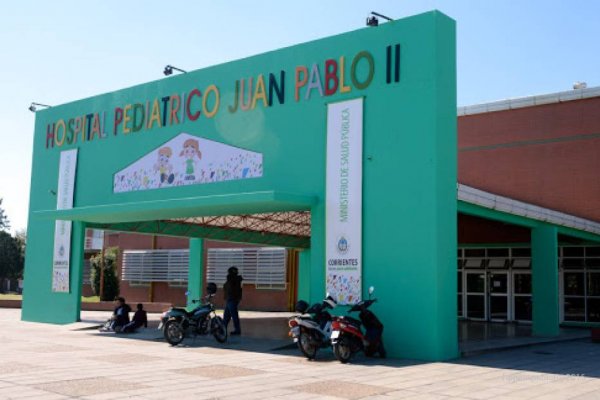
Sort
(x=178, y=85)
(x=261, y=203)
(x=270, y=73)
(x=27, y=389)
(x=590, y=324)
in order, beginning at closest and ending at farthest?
1. (x=27, y=389)
2. (x=261, y=203)
3. (x=270, y=73)
4. (x=178, y=85)
5. (x=590, y=324)

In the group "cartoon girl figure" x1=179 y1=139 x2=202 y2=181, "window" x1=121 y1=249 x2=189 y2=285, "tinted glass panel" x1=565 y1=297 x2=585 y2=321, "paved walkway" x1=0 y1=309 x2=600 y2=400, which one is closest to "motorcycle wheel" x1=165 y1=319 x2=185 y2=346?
"paved walkway" x1=0 y1=309 x2=600 y2=400

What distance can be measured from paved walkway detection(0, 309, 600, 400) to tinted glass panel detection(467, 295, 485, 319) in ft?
30.5

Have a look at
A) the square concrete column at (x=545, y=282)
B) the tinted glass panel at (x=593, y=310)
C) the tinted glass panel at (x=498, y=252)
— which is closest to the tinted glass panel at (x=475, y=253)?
the tinted glass panel at (x=498, y=252)

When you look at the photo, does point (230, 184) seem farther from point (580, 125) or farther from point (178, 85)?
point (580, 125)

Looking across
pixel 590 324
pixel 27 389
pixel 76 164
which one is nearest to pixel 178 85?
pixel 76 164

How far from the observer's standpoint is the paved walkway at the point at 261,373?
862 centimetres

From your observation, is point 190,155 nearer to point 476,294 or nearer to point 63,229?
point 63,229

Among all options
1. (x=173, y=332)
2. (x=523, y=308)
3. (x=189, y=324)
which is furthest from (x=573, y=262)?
(x=173, y=332)

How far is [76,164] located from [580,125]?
1689 cm

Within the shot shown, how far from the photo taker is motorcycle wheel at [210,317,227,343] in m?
14.9

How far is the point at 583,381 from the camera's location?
9.95 meters

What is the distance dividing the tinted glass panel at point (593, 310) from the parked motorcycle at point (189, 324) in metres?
13.9

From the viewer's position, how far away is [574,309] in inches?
916

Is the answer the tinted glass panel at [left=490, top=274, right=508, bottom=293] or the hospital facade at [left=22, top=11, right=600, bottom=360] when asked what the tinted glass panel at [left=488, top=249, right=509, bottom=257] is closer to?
the hospital facade at [left=22, top=11, right=600, bottom=360]
